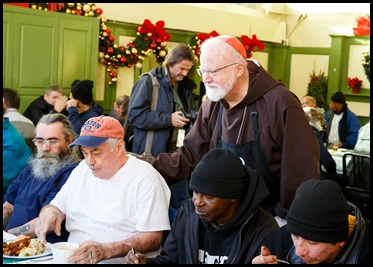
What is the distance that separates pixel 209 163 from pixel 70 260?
2.47 feet

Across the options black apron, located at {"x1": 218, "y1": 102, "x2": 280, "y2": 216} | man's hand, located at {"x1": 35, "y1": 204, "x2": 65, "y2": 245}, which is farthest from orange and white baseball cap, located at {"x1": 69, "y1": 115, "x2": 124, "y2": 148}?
black apron, located at {"x1": 218, "y1": 102, "x2": 280, "y2": 216}

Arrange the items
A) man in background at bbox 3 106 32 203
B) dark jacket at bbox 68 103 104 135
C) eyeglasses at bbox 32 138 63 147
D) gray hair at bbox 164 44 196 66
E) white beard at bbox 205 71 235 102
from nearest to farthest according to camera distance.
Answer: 1. white beard at bbox 205 71 235 102
2. eyeglasses at bbox 32 138 63 147
3. man in background at bbox 3 106 32 203
4. gray hair at bbox 164 44 196 66
5. dark jacket at bbox 68 103 104 135

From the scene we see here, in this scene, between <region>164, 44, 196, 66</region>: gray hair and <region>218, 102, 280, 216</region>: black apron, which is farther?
<region>164, 44, 196, 66</region>: gray hair

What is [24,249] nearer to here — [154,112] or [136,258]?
[136,258]

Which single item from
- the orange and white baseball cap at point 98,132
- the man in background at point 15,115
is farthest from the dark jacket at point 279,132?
the man in background at point 15,115

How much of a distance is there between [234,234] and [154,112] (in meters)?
2.64

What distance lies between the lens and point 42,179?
368 centimetres

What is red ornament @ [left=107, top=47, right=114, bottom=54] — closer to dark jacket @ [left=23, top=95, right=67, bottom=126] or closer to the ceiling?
dark jacket @ [left=23, top=95, right=67, bottom=126]

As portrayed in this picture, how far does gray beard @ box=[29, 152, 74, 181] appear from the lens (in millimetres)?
3672

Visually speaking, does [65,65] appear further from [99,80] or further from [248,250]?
[248,250]

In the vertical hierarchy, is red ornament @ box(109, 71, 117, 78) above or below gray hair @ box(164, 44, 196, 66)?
below

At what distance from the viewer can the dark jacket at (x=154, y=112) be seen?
5.10 meters

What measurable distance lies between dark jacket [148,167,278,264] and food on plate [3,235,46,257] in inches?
23.1

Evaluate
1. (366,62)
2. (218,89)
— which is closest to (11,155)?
(218,89)
